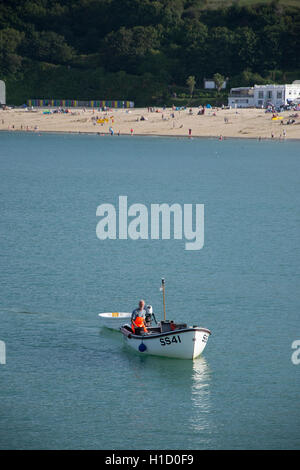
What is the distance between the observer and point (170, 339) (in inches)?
1383

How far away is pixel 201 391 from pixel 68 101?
16658 centimetres

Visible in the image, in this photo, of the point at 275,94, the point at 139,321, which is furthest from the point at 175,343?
the point at 275,94

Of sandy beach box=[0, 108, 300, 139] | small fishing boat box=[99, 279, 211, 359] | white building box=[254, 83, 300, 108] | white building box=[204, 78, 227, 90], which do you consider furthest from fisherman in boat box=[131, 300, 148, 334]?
white building box=[204, 78, 227, 90]

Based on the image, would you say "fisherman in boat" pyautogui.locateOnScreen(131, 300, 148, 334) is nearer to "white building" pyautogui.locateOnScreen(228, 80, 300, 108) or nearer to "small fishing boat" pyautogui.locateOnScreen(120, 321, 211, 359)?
"small fishing boat" pyautogui.locateOnScreen(120, 321, 211, 359)

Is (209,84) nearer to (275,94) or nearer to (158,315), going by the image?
(275,94)

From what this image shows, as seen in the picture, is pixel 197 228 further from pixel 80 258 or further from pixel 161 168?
pixel 161 168

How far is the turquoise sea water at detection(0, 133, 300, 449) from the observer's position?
30.4 m

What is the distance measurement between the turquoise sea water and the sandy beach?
192 feet

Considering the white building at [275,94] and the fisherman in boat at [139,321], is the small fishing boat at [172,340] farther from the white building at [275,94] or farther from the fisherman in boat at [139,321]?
the white building at [275,94]

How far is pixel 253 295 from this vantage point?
4638 cm

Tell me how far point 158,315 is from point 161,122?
11683 centimetres

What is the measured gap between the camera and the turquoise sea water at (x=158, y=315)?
30375mm

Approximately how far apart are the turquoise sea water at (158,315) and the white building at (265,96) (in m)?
80.8
